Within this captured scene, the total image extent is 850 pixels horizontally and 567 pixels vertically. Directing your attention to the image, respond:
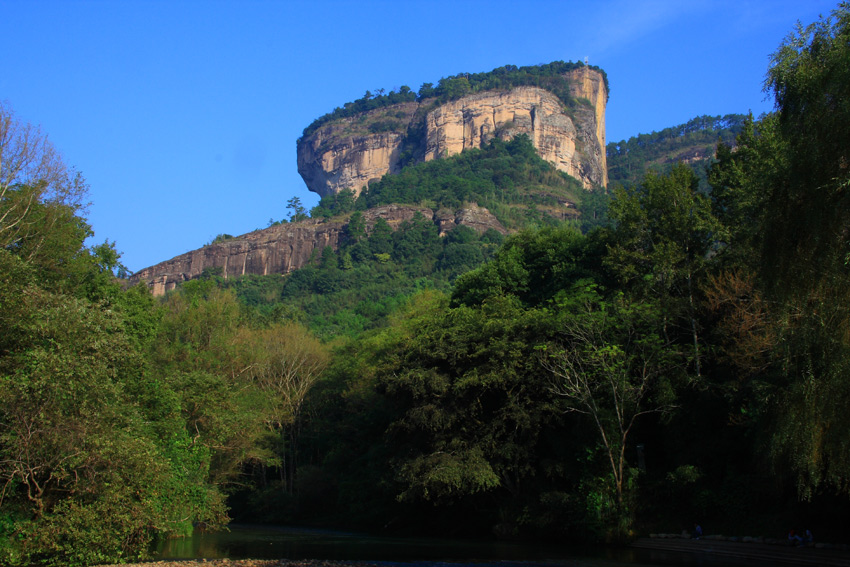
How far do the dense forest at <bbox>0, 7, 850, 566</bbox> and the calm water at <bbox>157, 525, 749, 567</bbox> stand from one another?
165 cm

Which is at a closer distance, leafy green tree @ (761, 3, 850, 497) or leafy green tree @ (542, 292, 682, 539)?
leafy green tree @ (761, 3, 850, 497)

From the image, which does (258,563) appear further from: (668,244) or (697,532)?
(668,244)

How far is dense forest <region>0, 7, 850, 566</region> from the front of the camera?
1556 centimetres

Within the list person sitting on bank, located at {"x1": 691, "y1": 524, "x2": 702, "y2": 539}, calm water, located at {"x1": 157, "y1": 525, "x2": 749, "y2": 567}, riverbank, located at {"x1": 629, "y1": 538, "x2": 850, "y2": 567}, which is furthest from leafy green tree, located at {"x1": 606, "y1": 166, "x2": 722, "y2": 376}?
calm water, located at {"x1": 157, "y1": 525, "x2": 749, "y2": 567}

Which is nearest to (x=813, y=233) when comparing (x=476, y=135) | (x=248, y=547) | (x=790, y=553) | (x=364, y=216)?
(x=790, y=553)

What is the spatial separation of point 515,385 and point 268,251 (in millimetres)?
125398

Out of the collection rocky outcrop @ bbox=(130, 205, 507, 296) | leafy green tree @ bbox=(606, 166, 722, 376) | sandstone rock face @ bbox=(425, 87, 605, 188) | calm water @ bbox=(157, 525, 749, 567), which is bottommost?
calm water @ bbox=(157, 525, 749, 567)

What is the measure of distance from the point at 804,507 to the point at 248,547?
845 inches

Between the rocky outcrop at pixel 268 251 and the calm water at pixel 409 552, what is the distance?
115m

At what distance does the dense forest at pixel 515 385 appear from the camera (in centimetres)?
1556

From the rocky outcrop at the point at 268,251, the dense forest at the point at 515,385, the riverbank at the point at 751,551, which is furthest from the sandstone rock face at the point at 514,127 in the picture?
the riverbank at the point at 751,551

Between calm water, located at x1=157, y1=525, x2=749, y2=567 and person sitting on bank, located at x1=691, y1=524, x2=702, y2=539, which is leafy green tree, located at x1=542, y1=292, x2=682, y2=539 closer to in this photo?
person sitting on bank, located at x1=691, y1=524, x2=702, y2=539

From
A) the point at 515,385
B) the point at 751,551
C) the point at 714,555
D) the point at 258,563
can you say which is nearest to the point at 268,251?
the point at 515,385

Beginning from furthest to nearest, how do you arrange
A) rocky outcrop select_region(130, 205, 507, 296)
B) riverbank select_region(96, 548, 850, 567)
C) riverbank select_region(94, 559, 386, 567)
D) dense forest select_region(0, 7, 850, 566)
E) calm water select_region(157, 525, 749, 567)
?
rocky outcrop select_region(130, 205, 507, 296) < calm water select_region(157, 525, 749, 567) < riverbank select_region(94, 559, 386, 567) < riverbank select_region(96, 548, 850, 567) < dense forest select_region(0, 7, 850, 566)
